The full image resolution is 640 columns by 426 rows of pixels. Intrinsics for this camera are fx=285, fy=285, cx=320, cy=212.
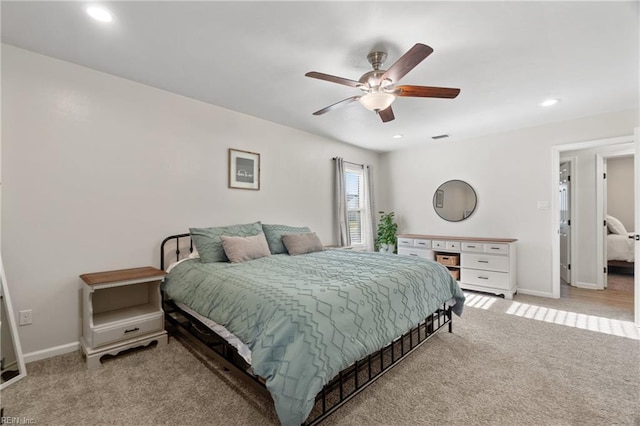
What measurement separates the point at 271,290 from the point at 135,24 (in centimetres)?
204

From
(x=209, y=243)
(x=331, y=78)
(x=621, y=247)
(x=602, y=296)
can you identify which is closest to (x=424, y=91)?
(x=331, y=78)

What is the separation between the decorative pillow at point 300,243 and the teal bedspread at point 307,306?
0.65m

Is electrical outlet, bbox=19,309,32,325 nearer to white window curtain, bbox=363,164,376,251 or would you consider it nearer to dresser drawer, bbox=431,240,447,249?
white window curtain, bbox=363,164,376,251

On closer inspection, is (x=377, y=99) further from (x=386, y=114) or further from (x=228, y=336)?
(x=228, y=336)

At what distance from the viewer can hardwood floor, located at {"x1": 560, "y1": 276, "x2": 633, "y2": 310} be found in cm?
374

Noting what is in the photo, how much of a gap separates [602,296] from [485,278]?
5.30 feet

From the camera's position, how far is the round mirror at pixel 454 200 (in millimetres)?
4832

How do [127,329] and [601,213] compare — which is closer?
[127,329]

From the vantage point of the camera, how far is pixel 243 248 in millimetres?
2936

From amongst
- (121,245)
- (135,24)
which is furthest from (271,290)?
(135,24)

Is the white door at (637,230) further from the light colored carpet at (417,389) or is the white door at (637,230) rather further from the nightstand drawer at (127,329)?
the nightstand drawer at (127,329)

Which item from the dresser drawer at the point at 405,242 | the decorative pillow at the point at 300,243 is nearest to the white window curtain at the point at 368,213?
the dresser drawer at the point at 405,242

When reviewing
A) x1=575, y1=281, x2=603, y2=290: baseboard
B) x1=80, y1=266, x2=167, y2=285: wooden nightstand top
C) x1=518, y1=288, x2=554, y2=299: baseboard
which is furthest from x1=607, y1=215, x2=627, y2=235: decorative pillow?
x1=80, y1=266, x2=167, y2=285: wooden nightstand top

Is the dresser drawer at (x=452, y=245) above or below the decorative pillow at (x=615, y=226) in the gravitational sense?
below
